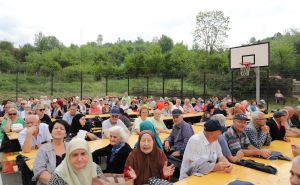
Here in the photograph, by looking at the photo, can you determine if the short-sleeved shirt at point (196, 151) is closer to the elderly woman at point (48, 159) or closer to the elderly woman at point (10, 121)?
the elderly woman at point (48, 159)

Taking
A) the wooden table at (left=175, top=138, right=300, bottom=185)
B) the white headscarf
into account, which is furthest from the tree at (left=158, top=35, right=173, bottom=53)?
the white headscarf

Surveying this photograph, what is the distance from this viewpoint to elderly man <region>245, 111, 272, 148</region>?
4844 mm

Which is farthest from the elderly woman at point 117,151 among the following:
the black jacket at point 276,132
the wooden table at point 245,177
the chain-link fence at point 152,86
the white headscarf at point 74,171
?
the chain-link fence at point 152,86

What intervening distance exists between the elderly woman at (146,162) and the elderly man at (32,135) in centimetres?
204

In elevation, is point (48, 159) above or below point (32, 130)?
below

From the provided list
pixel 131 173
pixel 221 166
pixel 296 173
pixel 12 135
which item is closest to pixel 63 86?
pixel 12 135

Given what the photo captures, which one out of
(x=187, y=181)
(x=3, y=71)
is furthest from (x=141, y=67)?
(x=187, y=181)

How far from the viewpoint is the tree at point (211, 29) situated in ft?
134

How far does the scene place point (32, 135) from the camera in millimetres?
4695

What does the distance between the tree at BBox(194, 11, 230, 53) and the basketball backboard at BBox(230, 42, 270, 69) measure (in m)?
26.3

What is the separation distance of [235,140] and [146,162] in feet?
5.57

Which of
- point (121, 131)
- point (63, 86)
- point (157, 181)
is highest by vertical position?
point (63, 86)

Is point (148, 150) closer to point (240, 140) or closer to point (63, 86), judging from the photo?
point (240, 140)

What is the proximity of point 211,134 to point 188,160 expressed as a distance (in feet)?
1.44
